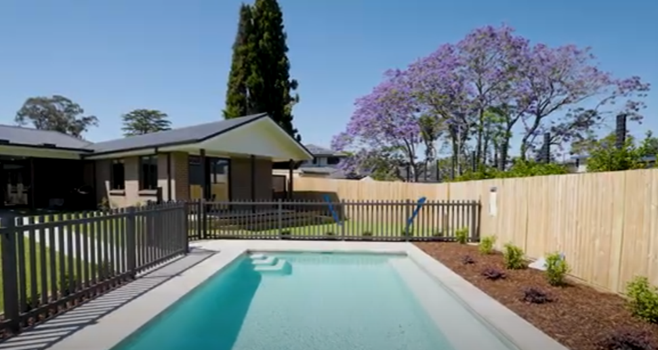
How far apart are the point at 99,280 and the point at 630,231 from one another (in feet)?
23.7

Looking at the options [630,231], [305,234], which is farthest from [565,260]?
[305,234]

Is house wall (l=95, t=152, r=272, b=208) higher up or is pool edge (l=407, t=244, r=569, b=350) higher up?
house wall (l=95, t=152, r=272, b=208)

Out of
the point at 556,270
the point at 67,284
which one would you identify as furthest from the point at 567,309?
the point at 67,284

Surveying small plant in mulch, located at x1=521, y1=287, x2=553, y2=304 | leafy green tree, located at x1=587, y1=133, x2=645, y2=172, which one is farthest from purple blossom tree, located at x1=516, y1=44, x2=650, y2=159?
small plant in mulch, located at x1=521, y1=287, x2=553, y2=304

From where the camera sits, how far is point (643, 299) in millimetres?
4367

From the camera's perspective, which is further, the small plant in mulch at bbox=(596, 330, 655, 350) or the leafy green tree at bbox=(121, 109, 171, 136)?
the leafy green tree at bbox=(121, 109, 171, 136)

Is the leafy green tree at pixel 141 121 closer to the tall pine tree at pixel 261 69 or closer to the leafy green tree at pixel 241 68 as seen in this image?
the leafy green tree at pixel 241 68

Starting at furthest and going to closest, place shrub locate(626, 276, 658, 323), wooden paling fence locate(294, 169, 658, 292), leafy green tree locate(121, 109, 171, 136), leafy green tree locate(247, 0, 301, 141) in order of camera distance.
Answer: leafy green tree locate(121, 109, 171, 136)
leafy green tree locate(247, 0, 301, 141)
wooden paling fence locate(294, 169, 658, 292)
shrub locate(626, 276, 658, 323)

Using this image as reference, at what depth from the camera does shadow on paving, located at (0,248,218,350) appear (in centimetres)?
374

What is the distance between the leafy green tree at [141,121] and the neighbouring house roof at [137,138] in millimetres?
32518

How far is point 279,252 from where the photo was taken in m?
9.49

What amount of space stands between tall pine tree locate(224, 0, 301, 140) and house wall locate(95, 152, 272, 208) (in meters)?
9.23

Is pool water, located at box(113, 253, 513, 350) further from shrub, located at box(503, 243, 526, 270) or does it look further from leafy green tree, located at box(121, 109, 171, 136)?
leafy green tree, located at box(121, 109, 171, 136)

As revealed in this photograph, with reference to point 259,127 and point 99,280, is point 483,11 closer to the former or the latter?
point 259,127
